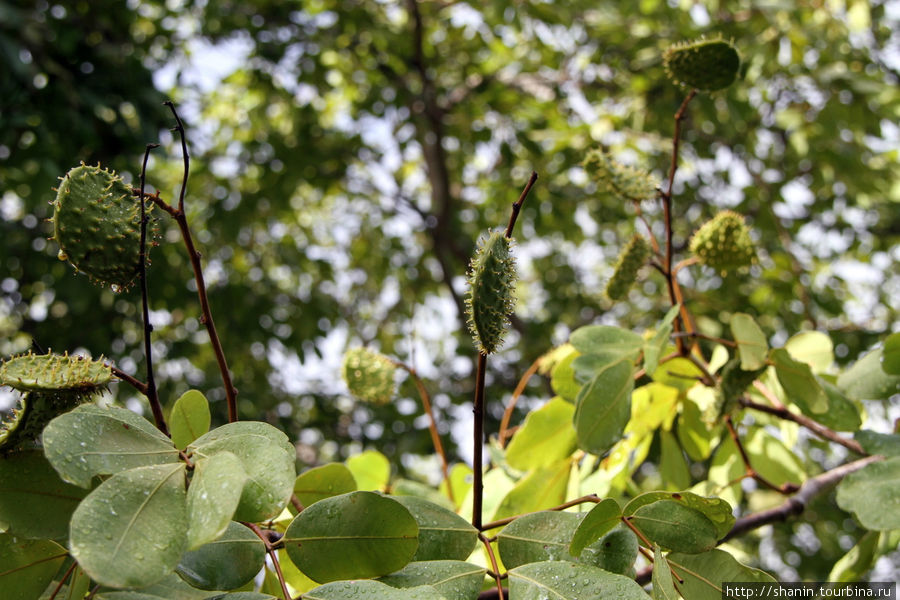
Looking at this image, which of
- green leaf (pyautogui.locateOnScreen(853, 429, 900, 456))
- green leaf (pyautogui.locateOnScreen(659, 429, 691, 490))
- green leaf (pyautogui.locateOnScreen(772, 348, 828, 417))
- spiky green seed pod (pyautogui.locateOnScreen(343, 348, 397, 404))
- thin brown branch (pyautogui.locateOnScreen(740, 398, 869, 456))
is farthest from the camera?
spiky green seed pod (pyautogui.locateOnScreen(343, 348, 397, 404))

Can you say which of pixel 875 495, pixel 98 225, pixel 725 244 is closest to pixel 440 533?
pixel 98 225

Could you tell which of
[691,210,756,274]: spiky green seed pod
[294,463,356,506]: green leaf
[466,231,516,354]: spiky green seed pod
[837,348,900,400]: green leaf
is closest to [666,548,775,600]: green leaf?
[466,231,516,354]: spiky green seed pod

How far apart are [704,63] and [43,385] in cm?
130

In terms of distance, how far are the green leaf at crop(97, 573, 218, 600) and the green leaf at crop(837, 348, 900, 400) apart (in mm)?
1310

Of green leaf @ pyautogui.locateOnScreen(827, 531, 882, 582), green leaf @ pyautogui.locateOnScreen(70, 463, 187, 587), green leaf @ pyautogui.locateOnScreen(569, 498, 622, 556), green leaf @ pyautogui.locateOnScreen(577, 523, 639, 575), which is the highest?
green leaf @ pyautogui.locateOnScreen(70, 463, 187, 587)

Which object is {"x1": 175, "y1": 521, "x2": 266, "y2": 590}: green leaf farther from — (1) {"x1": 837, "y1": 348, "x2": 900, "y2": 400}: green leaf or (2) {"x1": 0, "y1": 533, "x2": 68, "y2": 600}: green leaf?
(1) {"x1": 837, "y1": 348, "x2": 900, "y2": 400}: green leaf

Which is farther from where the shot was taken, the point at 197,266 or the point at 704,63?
the point at 704,63

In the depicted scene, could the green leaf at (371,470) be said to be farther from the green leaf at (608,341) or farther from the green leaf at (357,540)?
the green leaf at (357,540)

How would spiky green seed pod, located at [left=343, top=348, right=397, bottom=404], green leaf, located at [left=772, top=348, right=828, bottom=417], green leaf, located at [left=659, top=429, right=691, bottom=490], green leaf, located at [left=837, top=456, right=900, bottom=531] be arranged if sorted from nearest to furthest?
green leaf, located at [left=837, top=456, right=900, bottom=531] < green leaf, located at [left=772, top=348, right=828, bottom=417] < green leaf, located at [left=659, top=429, right=691, bottom=490] < spiky green seed pod, located at [left=343, top=348, right=397, bottom=404]

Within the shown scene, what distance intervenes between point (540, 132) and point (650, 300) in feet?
5.68

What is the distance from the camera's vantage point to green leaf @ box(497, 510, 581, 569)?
37.5 inches

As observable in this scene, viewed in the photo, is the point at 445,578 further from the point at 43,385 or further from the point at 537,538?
the point at 43,385

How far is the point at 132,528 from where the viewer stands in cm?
70

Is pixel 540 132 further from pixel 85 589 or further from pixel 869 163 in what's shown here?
pixel 85 589
